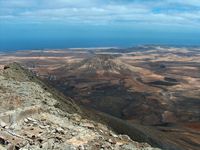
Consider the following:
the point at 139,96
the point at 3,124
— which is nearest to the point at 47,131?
the point at 3,124

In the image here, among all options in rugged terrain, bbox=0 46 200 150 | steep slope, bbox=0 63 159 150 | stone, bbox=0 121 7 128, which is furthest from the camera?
rugged terrain, bbox=0 46 200 150

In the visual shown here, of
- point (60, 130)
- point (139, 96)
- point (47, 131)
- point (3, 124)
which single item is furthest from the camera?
point (139, 96)

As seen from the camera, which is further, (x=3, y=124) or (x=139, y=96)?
(x=139, y=96)

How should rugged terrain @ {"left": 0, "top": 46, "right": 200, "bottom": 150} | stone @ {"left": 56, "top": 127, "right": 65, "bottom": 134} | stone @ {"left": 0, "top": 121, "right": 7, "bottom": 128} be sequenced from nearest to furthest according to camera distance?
1. stone @ {"left": 56, "top": 127, "right": 65, "bottom": 134}
2. stone @ {"left": 0, "top": 121, "right": 7, "bottom": 128}
3. rugged terrain @ {"left": 0, "top": 46, "right": 200, "bottom": 150}

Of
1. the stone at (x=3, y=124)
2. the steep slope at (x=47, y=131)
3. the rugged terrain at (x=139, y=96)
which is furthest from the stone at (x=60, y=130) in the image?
the rugged terrain at (x=139, y=96)

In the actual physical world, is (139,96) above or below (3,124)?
below

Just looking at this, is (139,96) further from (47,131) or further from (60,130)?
(47,131)

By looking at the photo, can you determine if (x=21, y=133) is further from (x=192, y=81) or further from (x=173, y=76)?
(x=173, y=76)

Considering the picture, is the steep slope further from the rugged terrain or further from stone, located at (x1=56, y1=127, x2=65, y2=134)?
the rugged terrain

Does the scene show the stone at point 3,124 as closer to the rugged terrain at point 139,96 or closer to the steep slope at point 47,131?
the steep slope at point 47,131

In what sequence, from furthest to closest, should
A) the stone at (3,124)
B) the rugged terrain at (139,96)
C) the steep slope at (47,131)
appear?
the rugged terrain at (139,96), the stone at (3,124), the steep slope at (47,131)

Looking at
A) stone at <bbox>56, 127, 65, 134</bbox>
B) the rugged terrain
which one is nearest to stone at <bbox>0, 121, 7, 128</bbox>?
stone at <bbox>56, 127, 65, 134</bbox>

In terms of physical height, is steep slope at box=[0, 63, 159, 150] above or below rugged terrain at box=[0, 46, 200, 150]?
above

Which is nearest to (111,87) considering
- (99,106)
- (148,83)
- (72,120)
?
(148,83)
